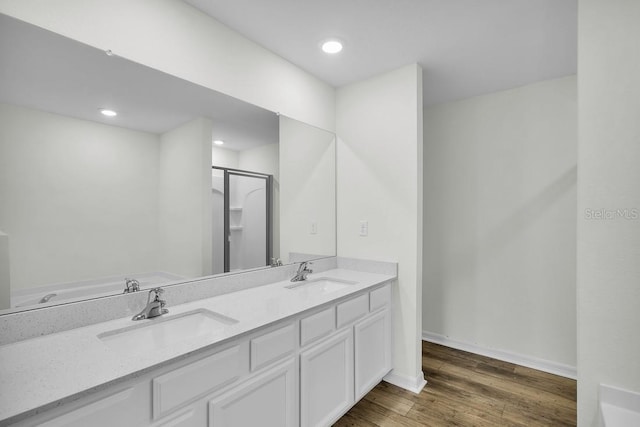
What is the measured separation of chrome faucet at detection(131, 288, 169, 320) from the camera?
4.57 feet

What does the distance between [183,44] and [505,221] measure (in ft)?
9.45

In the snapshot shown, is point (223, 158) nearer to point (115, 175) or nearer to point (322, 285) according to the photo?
point (115, 175)

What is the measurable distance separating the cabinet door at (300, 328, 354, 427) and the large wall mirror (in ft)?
2.40

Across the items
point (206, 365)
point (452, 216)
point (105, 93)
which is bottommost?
point (206, 365)

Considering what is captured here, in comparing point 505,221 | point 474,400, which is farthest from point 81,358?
point 505,221

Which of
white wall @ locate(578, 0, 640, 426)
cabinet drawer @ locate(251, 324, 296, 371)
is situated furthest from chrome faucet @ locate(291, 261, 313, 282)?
white wall @ locate(578, 0, 640, 426)

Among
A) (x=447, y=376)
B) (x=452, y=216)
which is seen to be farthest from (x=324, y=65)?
(x=447, y=376)

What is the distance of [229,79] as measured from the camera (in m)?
1.91

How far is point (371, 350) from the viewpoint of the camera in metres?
2.15

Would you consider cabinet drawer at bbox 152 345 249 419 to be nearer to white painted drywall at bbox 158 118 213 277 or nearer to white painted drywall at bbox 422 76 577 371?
white painted drywall at bbox 158 118 213 277

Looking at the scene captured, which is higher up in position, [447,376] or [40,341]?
[40,341]

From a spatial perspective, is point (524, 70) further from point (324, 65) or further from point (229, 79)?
point (229, 79)

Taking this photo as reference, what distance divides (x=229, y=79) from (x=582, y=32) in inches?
Result: 71.7

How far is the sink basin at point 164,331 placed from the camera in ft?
4.12
